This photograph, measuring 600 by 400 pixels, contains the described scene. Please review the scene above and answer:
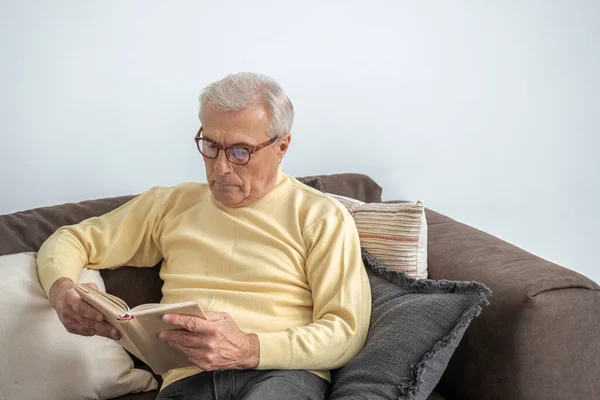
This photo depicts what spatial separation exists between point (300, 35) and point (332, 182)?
0.55 metres

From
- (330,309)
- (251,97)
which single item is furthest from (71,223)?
(330,309)

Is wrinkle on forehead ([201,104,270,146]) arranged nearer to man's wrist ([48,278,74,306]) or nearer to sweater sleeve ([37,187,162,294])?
sweater sleeve ([37,187,162,294])

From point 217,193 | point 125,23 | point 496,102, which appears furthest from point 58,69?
point 496,102

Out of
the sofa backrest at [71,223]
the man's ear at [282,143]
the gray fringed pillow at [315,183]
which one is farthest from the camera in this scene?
the gray fringed pillow at [315,183]

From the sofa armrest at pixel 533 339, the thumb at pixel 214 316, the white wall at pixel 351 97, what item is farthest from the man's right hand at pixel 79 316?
the sofa armrest at pixel 533 339

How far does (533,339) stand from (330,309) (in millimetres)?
490

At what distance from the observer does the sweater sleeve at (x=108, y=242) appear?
177cm

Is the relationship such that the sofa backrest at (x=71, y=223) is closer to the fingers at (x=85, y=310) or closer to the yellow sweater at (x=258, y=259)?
the yellow sweater at (x=258, y=259)

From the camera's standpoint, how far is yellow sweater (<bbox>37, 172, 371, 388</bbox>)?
1.64 metres

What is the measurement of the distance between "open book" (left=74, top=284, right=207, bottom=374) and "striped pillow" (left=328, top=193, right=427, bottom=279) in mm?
654

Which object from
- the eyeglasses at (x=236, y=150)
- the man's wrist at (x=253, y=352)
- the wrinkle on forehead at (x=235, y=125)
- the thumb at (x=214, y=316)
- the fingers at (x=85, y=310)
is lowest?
the man's wrist at (x=253, y=352)

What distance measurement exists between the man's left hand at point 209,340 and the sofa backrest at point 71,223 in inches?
20.9

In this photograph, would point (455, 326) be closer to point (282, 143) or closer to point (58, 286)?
point (282, 143)

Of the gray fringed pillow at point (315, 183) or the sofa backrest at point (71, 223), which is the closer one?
the sofa backrest at point (71, 223)
